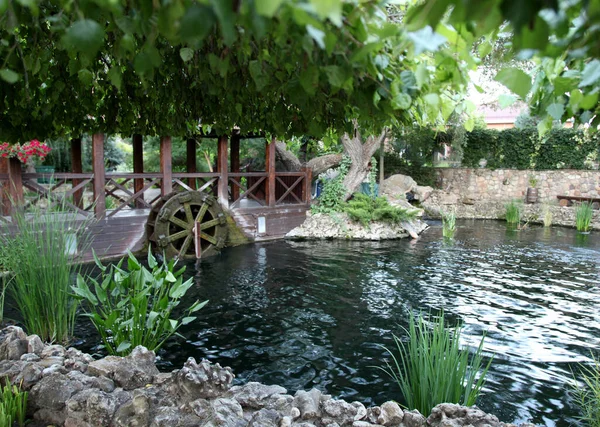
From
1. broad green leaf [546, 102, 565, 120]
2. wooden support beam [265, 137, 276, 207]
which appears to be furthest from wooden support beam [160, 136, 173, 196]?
broad green leaf [546, 102, 565, 120]

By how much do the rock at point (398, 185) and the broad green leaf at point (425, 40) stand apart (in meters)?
14.9

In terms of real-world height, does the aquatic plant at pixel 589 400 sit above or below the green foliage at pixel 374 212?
below

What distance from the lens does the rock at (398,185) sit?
1611 centimetres

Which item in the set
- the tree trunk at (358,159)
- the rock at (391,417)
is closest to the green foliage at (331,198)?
the tree trunk at (358,159)

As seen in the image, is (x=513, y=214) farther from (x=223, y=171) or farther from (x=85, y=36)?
(x=85, y=36)

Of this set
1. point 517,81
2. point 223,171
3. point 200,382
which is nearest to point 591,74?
point 517,81

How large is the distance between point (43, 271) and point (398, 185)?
13.6m

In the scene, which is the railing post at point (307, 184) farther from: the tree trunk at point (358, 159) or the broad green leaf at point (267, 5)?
the broad green leaf at point (267, 5)

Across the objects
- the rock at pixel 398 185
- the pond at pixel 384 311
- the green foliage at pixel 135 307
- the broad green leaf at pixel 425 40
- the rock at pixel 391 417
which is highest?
the broad green leaf at pixel 425 40

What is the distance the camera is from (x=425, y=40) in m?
1.14

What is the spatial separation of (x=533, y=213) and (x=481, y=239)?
4746 millimetres

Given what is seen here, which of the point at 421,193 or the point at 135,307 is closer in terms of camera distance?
the point at 135,307

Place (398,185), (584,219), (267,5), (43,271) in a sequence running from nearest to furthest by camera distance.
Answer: (267,5) < (43,271) < (584,219) < (398,185)

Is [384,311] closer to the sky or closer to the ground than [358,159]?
closer to the ground
